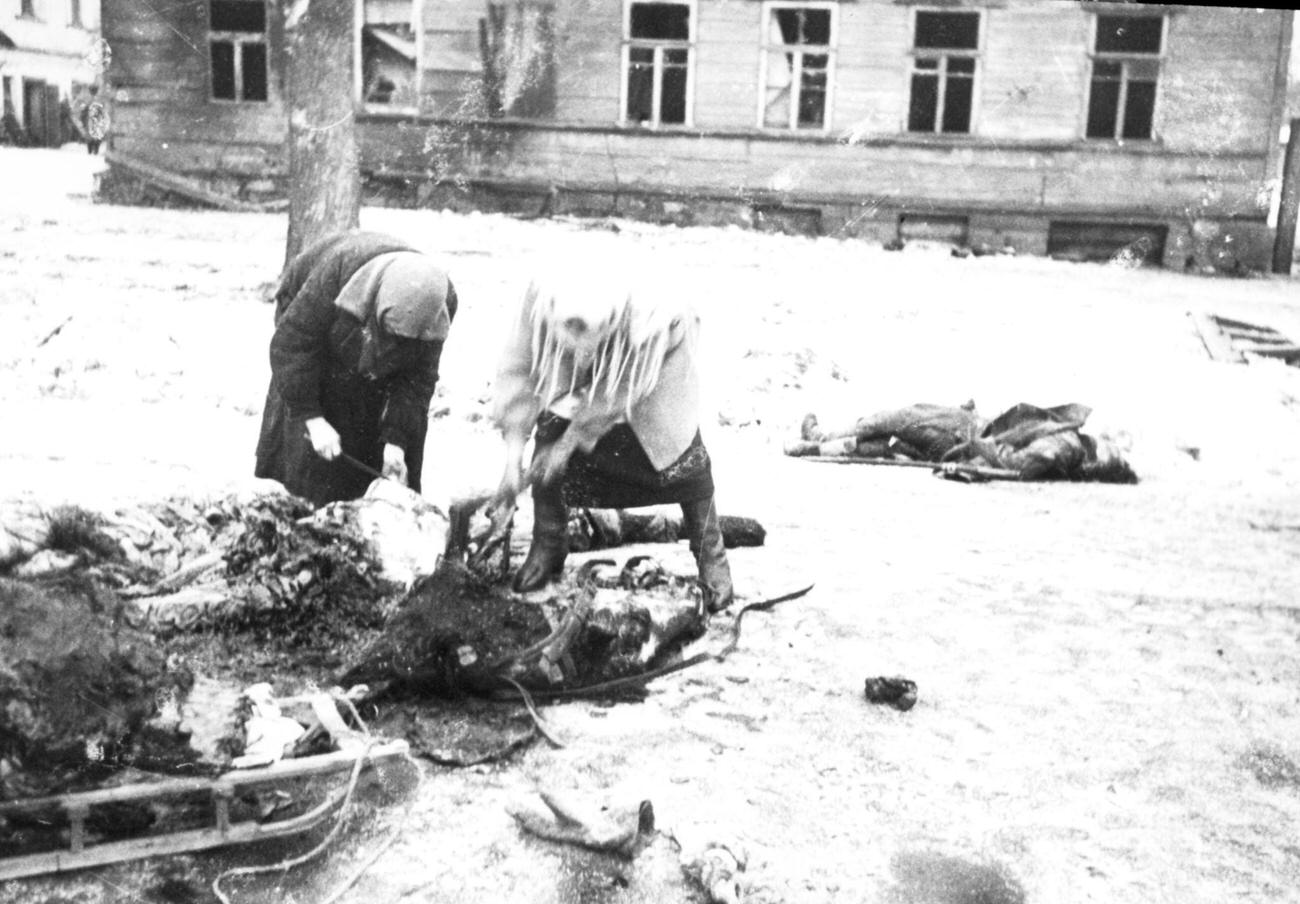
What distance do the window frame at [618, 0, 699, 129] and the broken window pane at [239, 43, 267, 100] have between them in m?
1.09

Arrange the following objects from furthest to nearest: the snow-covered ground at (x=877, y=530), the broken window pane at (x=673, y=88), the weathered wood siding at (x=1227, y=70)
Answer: the broken window pane at (x=673, y=88) → the weathered wood siding at (x=1227, y=70) → the snow-covered ground at (x=877, y=530)

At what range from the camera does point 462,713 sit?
7.72 ft

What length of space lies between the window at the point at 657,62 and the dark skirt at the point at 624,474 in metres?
1.39

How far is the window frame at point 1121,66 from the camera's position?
341 centimetres

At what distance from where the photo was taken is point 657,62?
12.4 feet

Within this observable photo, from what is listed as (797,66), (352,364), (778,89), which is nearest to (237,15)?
(352,364)

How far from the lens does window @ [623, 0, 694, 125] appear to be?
3.56 meters

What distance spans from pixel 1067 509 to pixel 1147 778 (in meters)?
1.64

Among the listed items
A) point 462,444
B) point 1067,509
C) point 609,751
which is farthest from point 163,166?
point 1067,509

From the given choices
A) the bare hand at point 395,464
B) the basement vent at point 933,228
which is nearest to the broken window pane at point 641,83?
the basement vent at point 933,228

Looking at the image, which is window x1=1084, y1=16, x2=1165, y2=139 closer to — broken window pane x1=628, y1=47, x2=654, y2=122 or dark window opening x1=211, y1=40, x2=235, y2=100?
broken window pane x1=628, y1=47, x2=654, y2=122

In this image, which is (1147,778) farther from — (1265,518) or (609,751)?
(1265,518)

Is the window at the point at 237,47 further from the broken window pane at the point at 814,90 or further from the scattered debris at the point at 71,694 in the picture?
the scattered debris at the point at 71,694

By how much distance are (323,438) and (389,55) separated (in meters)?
1.37
